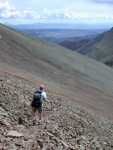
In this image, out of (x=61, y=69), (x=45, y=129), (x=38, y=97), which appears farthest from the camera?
(x=61, y=69)

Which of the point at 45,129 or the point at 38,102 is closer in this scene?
the point at 45,129

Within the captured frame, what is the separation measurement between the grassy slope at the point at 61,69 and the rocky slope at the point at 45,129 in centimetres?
1348

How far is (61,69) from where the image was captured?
2231 inches

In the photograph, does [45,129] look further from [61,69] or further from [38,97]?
[61,69]

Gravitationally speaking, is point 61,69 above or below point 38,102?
above

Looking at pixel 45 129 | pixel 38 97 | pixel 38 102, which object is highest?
pixel 38 97

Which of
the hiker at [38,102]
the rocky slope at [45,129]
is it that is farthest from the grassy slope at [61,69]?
the hiker at [38,102]

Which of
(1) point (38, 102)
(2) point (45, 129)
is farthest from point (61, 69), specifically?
(2) point (45, 129)

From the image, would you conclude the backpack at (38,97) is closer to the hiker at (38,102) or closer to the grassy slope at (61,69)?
the hiker at (38,102)

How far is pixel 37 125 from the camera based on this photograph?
1917 cm

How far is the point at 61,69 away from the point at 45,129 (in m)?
38.1

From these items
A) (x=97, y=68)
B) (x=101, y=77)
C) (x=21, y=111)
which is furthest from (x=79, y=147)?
(x=97, y=68)

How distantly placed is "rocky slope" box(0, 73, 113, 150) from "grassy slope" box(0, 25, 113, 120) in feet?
44.2

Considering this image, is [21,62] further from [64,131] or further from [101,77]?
[64,131]
